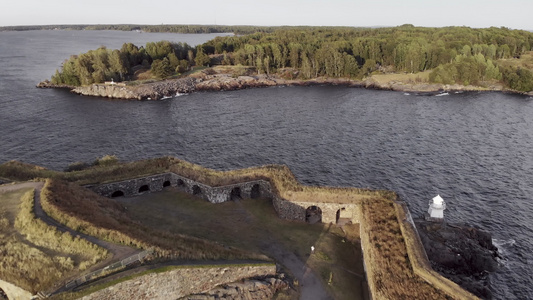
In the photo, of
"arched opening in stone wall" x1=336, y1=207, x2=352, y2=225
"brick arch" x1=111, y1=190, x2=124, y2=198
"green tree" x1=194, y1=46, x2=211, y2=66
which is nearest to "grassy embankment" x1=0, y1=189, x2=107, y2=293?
"brick arch" x1=111, y1=190, x2=124, y2=198

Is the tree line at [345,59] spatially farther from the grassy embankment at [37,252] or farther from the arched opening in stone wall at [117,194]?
the grassy embankment at [37,252]

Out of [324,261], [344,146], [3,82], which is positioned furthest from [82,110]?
[324,261]

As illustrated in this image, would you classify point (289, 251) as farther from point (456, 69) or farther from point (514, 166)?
point (456, 69)

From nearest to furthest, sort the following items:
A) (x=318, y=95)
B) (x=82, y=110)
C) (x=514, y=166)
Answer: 1. (x=514, y=166)
2. (x=82, y=110)
3. (x=318, y=95)

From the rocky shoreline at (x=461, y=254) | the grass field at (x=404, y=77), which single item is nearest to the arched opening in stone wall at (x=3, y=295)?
the rocky shoreline at (x=461, y=254)

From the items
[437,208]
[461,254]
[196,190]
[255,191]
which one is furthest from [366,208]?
[196,190]

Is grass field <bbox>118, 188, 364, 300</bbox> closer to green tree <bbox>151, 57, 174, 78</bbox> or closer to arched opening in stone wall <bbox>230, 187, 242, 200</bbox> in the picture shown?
arched opening in stone wall <bbox>230, 187, 242, 200</bbox>
